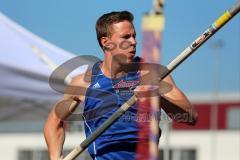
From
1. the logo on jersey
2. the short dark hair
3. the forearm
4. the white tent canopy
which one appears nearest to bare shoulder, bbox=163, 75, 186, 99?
the logo on jersey

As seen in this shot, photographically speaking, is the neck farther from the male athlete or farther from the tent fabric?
the tent fabric

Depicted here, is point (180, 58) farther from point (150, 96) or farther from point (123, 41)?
point (123, 41)

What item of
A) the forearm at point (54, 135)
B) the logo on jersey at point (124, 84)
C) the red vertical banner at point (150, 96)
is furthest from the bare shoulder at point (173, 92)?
the forearm at point (54, 135)

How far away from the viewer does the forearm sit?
443 cm

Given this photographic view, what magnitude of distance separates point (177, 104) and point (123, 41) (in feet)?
1.41

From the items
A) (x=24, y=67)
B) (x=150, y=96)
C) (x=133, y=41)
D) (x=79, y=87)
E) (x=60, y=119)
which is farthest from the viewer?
(x=24, y=67)

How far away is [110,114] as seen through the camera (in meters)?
4.19

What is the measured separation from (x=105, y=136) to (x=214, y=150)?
23477 millimetres

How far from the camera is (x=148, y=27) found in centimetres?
318

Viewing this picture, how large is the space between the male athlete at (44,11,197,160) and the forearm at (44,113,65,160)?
3cm

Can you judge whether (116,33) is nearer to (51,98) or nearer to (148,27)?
(148,27)

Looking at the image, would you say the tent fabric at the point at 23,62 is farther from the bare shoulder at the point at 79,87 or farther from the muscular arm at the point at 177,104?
the muscular arm at the point at 177,104

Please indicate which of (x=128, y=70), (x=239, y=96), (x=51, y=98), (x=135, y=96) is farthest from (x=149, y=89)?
(x=239, y=96)

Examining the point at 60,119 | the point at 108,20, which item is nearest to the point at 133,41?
the point at 108,20
